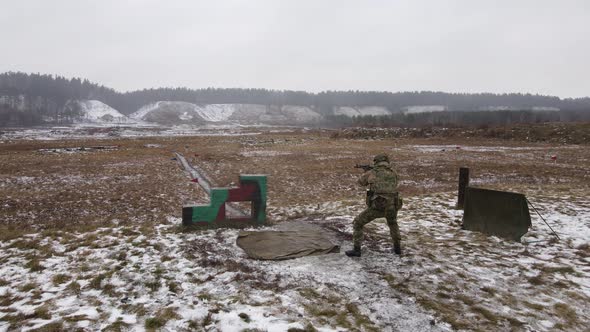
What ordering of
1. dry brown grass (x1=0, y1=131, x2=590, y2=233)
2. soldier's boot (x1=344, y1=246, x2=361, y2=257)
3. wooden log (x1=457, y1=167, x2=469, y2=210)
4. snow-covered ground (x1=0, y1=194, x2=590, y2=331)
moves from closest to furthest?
snow-covered ground (x1=0, y1=194, x2=590, y2=331) → soldier's boot (x1=344, y1=246, x2=361, y2=257) → wooden log (x1=457, y1=167, x2=469, y2=210) → dry brown grass (x1=0, y1=131, x2=590, y2=233)

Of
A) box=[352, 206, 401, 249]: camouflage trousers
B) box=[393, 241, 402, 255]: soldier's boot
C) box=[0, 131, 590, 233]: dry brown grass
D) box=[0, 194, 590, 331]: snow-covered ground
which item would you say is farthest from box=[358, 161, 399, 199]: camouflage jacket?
box=[0, 131, 590, 233]: dry brown grass

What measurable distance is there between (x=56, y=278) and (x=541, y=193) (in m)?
18.1

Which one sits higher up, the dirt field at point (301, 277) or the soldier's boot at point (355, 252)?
the soldier's boot at point (355, 252)

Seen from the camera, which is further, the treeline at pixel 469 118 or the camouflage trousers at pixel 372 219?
the treeline at pixel 469 118

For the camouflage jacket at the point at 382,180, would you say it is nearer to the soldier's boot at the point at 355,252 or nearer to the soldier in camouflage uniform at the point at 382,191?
the soldier in camouflage uniform at the point at 382,191

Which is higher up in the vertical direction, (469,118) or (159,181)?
(469,118)

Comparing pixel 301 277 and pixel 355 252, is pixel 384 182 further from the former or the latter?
pixel 301 277

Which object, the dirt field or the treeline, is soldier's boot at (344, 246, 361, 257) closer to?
the dirt field

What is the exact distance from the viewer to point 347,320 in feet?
17.5

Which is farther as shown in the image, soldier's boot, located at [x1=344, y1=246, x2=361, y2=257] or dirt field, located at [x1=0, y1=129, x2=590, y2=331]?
soldier's boot, located at [x1=344, y1=246, x2=361, y2=257]

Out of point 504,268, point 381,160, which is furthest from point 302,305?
point 504,268

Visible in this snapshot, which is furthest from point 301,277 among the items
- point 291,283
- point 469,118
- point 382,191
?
point 469,118

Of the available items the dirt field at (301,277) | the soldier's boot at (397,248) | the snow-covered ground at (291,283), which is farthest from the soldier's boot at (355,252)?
the soldier's boot at (397,248)

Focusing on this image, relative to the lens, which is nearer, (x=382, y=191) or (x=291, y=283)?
(x=291, y=283)
